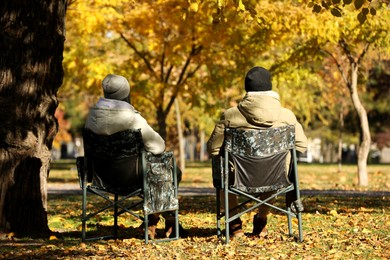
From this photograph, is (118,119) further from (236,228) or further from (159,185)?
(236,228)

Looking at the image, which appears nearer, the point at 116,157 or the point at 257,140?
the point at 257,140

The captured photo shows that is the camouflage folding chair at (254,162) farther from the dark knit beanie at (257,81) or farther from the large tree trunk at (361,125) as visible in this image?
the large tree trunk at (361,125)

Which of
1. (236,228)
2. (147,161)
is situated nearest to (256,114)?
(147,161)

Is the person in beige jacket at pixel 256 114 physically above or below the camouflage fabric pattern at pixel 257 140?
above

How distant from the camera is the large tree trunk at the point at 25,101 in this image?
834cm

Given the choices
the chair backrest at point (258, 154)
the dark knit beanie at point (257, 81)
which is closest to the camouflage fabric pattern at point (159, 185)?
the chair backrest at point (258, 154)

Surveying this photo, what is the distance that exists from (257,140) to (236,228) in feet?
3.50

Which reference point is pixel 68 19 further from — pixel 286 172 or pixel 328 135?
pixel 328 135

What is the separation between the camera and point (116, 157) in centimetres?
781

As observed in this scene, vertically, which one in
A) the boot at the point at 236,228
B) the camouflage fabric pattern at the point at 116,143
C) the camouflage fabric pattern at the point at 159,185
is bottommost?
the boot at the point at 236,228

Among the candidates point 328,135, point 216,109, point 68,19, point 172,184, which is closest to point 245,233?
point 172,184

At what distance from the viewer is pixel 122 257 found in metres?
6.96

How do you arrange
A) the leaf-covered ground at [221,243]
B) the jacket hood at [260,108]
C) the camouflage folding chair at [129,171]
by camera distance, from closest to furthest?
the leaf-covered ground at [221,243] < the camouflage folding chair at [129,171] < the jacket hood at [260,108]

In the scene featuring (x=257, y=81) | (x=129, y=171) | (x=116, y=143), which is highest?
(x=257, y=81)
